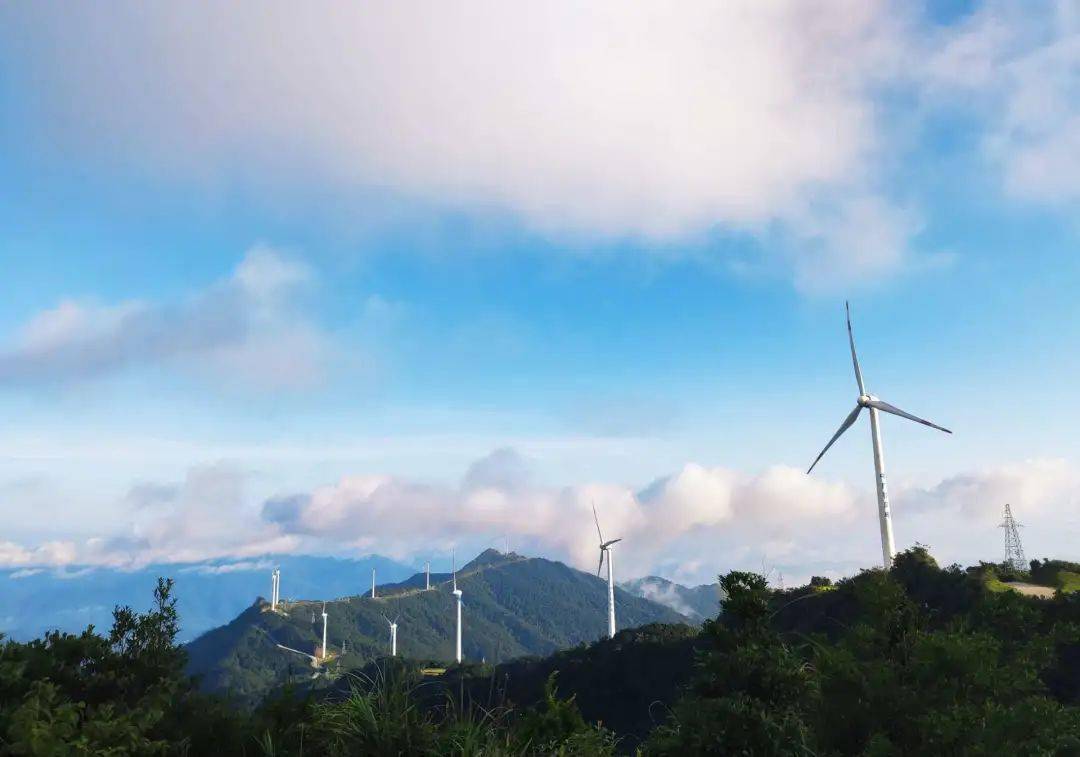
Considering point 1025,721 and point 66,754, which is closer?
point 66,754

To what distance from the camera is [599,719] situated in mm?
8766

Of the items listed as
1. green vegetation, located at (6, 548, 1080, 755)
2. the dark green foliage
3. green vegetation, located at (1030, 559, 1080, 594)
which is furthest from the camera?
green vegetation, located at (1030, 559, 1080, 594)

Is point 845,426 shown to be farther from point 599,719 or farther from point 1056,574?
point 599,719

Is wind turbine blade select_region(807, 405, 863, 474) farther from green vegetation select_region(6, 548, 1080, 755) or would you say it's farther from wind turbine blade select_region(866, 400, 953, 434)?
green vegetation select_region(6, 548, 1080, 755)

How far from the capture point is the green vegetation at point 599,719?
10.7 metres

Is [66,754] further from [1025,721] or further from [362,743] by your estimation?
[1025,721]

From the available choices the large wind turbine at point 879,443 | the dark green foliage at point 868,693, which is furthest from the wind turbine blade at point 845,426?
the dark green foliage at point 868,693

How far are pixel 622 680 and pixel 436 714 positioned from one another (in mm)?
81812

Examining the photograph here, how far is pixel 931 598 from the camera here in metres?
74.8

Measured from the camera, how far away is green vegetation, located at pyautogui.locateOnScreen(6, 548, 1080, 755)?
10.7 metres

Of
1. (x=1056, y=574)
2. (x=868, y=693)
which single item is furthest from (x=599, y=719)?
(x=1056, y=574)

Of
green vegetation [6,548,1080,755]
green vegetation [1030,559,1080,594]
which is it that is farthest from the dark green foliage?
green vegetation [1030,559,1080,594]

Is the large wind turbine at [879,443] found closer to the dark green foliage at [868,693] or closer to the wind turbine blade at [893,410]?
the wind turbine blade at [893,410]

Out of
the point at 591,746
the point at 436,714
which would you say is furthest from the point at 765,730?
the point at 436,714
